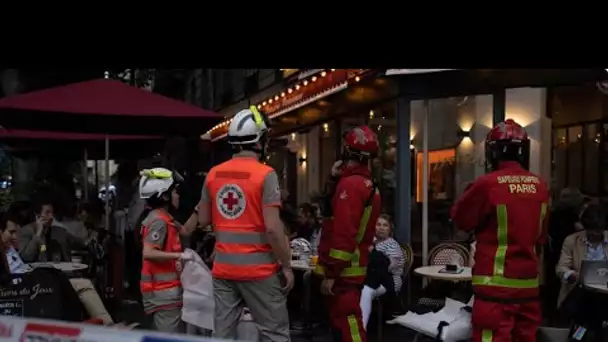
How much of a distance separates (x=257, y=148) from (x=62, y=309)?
171 centimetres

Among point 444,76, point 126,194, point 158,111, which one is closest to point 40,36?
point 158,111

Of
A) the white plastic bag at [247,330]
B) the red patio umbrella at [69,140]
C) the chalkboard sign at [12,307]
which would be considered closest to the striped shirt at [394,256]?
the white plastic bag at [247,330]

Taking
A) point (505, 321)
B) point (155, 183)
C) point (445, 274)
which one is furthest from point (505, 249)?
point (445, 274)

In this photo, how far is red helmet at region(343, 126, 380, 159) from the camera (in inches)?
221

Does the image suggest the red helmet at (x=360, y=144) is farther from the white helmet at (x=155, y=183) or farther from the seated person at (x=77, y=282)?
the seated person at (x=77, y=282)

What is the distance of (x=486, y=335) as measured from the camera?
4.83 meters

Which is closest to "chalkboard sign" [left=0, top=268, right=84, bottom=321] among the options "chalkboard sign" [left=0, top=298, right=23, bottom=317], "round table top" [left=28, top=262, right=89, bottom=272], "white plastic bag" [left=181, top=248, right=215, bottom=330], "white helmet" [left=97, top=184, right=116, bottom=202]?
"chalkboard sign" [left=0, top=298, right=23, bottom=317]

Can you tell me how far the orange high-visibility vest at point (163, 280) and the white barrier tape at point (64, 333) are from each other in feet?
7.58

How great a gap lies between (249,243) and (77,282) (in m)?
1.47

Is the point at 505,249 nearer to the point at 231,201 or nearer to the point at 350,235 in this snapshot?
the point at 350,235

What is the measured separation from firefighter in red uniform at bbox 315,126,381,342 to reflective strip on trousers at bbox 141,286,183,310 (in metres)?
1.03

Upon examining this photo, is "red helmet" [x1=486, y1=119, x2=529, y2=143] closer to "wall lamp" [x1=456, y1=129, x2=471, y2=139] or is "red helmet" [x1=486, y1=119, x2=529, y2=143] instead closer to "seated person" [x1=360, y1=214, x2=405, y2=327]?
"seated person" [x1=360, y1=214, x2=405, y2=327]

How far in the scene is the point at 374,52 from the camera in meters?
5.98

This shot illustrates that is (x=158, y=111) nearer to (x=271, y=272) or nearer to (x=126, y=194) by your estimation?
(x=271, y=272)
